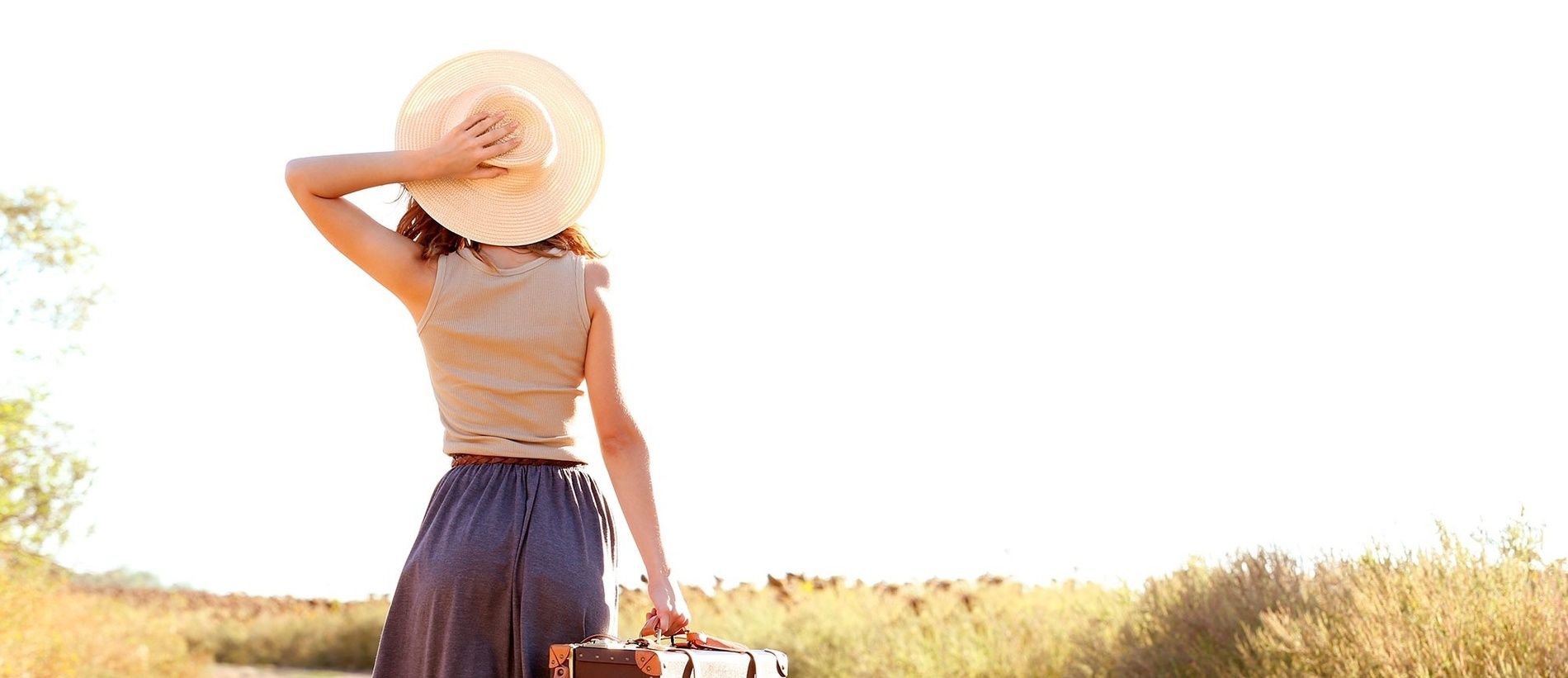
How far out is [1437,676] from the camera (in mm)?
4590

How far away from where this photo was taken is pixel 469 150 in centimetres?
274

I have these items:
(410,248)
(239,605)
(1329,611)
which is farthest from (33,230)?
(239,605)

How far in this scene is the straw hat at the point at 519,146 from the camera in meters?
2.76

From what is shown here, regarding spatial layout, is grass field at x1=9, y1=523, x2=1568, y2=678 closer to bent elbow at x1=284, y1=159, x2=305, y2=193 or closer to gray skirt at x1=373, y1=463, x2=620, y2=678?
gray skirt at x1=373, y1=463, x2=620, y2=678

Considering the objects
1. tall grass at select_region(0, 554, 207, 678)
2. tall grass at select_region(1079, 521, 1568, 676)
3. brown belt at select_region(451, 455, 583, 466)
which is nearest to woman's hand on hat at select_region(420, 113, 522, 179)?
brown belt at select_region(451, 455, 583, 466)

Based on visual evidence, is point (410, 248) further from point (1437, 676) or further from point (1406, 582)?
point (1406, 582)

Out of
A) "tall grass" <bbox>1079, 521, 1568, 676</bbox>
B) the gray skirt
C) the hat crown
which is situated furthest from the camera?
"tall grass" <bbox>1079, 521, 1568, 676</bbox>

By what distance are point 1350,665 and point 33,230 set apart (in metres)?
9.25

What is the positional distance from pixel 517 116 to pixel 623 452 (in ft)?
2.53

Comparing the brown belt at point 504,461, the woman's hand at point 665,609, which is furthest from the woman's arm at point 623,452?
the brown belt at point 504,461

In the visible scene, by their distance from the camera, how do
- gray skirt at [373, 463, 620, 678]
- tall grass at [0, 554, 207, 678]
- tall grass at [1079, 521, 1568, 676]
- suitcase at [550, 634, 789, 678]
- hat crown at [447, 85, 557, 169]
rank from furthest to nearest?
1. tall grass at [0, 554, 207, 678]
2. tall grass at [1079, 521, 1568, 676]
3. hat crown at [447, 85, 557, 169]
4. gray skirt at [373, 463, 620, 678]
5. suitcase at [550, 634, 789, 678]

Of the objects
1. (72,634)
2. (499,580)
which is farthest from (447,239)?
(72,634)

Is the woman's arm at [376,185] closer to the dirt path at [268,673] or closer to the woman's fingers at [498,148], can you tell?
the woman's fingers at [498,148]

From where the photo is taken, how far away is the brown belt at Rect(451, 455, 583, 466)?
8.86 ft
